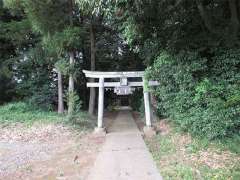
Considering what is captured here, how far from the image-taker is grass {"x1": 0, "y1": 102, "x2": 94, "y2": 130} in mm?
14289

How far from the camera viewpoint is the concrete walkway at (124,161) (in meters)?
6.90

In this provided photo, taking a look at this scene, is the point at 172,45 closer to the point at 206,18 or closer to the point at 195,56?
the point at 195,56

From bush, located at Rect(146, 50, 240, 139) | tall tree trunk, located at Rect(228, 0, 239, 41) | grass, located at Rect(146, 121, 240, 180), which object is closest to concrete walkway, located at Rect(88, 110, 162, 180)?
grass, located at Rect(146, 121, 240, 180)

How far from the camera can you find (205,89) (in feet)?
29.1

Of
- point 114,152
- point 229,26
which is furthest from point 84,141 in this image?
point 229,26

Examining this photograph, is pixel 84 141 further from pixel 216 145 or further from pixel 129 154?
pixel 216 145

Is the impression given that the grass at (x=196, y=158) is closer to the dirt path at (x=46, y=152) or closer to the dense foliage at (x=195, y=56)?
the dense foliage at (x=195, y=56)

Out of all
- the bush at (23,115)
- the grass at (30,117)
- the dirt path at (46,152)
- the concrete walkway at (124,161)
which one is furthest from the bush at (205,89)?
the bush at (23,115)

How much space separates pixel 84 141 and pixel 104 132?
150cm

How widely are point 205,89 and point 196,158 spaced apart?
71.0 inches

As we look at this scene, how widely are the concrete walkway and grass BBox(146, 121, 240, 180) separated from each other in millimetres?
258

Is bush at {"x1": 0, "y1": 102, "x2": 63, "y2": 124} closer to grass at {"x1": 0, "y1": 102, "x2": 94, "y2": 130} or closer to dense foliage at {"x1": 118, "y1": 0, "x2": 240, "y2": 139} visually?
grass at {"x1": 0, "y1": 102, "x2": 94, "y2": 130}

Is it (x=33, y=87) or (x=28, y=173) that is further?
(x=33, y=87)

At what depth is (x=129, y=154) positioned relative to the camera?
9016mm
